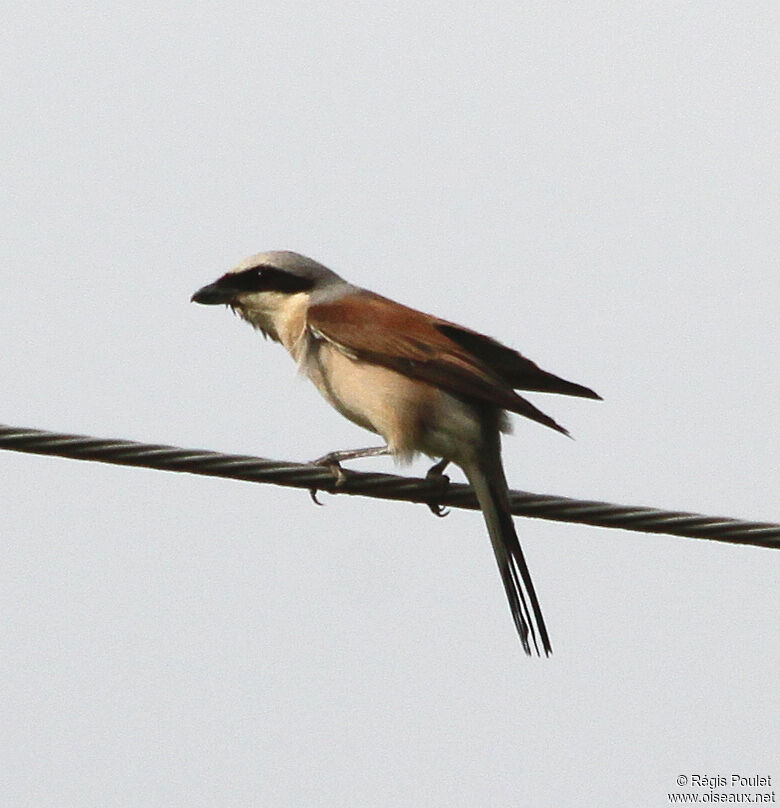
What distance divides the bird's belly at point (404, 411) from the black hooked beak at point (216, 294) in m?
0.68

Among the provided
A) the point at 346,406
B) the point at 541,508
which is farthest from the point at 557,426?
the point at 346,406

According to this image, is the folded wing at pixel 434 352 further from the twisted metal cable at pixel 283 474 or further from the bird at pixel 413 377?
the twisted metal cable at pixel 283 474

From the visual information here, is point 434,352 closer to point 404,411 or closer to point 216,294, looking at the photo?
point 404,411

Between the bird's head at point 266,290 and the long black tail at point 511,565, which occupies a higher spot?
the bird's head at point 266,290

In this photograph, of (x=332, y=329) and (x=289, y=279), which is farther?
(x=289, y=279)

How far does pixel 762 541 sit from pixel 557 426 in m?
0.88

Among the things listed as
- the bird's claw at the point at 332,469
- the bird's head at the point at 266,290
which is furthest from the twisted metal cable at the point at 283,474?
the bird's head at the point at 266,290

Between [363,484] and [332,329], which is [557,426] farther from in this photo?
[332,329]

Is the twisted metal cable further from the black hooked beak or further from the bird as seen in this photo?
the black hooked beak

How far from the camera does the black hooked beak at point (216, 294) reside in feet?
21.7

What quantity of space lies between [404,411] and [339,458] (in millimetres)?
350

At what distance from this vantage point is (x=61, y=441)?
4.56 m

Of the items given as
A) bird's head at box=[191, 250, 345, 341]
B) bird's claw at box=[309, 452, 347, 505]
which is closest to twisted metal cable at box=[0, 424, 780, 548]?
bird's claw at box=[309, 452, 347, 505]

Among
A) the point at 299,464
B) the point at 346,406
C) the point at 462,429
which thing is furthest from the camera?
the point at 346,406
